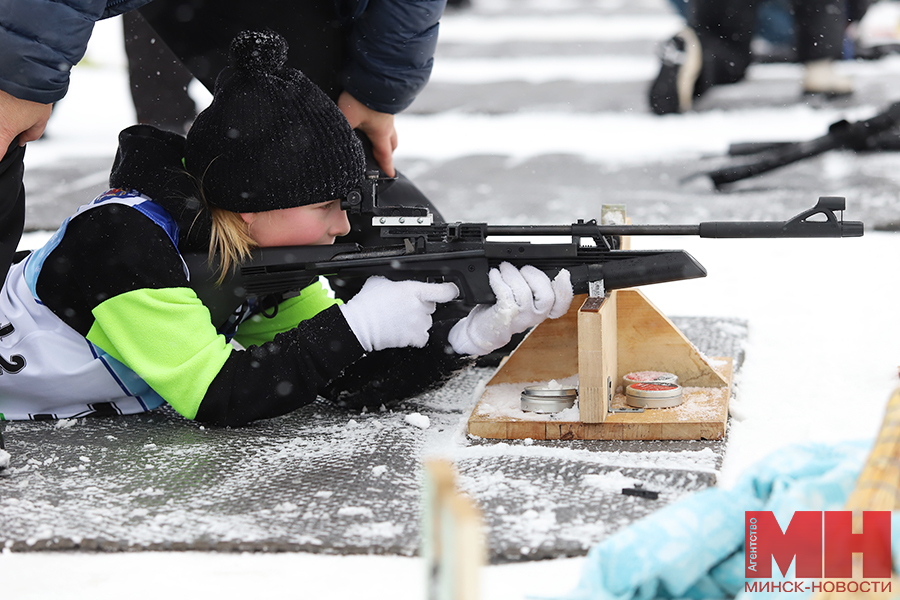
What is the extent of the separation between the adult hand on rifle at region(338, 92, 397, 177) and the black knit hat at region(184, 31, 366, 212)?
52 cm

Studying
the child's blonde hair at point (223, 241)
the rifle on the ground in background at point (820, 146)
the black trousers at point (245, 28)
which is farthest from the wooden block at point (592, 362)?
the rifle on the ground in background at point (820, 146)

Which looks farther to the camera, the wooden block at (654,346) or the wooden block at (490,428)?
the wooden block at (654,346)

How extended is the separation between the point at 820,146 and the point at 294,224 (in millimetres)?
3308

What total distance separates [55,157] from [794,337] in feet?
14.0

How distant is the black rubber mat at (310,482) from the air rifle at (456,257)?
27 cm

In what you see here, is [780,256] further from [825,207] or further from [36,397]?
[36,397]

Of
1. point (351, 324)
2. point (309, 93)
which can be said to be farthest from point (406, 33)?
point (351, 324)

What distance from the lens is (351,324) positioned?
176cm

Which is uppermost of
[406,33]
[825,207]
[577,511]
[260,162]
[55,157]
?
[55,157]

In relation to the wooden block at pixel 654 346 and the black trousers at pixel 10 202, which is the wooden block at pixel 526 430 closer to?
the wooden block at pixel 654 346

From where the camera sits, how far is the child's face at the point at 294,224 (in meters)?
1.87

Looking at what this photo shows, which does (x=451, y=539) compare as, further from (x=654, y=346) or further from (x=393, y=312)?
(x=654, y=346)

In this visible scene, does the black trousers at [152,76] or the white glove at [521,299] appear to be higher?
the black trousers at [152,76]

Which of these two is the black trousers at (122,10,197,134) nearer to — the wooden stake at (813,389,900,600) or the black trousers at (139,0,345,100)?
the black trousers at (139,0,345,100)
